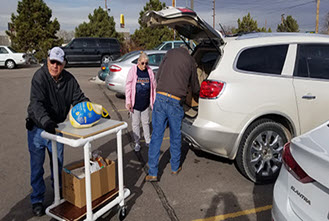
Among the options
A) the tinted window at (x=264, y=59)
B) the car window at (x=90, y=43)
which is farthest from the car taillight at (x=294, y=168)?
the car window at (x=90, y=43)

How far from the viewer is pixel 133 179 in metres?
4.16

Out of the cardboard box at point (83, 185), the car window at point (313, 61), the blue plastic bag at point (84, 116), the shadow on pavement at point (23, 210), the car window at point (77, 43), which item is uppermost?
the car window at point (77, 43)

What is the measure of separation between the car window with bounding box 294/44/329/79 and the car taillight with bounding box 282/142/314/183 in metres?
1.95

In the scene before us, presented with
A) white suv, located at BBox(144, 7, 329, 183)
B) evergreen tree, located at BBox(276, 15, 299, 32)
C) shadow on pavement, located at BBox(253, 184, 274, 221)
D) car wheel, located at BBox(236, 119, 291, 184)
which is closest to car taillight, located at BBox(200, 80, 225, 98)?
white suv, located at BBox(144, 7, 329, 183)

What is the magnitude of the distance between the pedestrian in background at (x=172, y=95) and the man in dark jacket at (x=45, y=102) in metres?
1.11

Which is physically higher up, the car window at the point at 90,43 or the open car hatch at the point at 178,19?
the car window at the point at 90,43

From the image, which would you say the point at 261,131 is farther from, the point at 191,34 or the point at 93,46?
the point at 93,46

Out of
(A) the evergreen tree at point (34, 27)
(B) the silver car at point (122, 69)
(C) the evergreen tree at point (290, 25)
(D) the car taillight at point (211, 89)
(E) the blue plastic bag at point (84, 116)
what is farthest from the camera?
(C) the evergreen tree at point (290, 25)

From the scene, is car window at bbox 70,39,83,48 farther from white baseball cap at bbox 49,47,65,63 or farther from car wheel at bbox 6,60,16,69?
white baseball cap at bbox 49,47,65,63

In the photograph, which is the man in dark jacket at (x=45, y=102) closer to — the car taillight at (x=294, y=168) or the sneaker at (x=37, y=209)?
the sneaker at (x=37, y=209)

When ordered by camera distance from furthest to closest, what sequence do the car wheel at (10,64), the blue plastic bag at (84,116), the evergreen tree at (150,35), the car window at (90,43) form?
the evergreen tree at (150,35) < the car window at (90,43) < the car wheel at (10,64) < the blue plastic bag at (84,116)

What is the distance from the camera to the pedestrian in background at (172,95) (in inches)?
155

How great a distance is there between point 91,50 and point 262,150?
18413 millimetres

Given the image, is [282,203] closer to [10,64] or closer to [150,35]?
[10,64]
